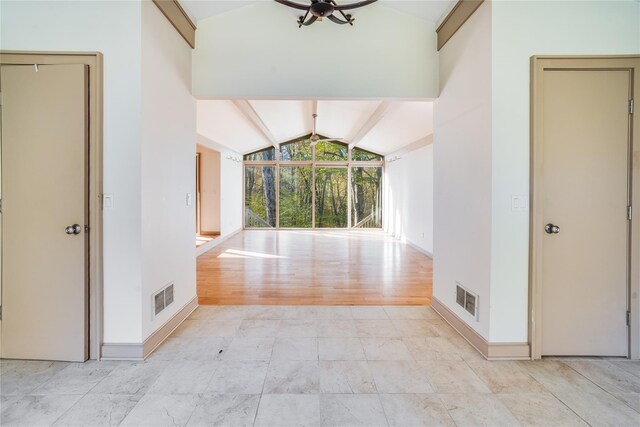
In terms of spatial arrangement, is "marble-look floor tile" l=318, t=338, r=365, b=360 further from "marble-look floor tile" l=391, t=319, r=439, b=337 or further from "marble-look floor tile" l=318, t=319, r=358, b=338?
"marble-look floor tile" l=391, t=319, r=439, b=337

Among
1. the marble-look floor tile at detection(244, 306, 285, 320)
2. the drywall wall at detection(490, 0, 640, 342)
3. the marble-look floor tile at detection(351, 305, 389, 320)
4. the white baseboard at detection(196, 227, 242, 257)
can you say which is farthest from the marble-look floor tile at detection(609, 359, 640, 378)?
the white baseboard at detection(196, 227, 242, 257)

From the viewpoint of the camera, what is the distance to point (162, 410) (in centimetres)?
168

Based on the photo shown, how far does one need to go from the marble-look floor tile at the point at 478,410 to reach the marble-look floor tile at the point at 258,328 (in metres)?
1.49

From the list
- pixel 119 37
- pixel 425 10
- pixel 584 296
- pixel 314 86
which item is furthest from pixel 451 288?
pixel 119 37

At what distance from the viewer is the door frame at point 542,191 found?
7.18 feet

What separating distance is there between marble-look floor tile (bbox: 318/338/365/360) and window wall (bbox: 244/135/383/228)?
7.89 m

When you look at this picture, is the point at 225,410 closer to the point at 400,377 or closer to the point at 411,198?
the point at 400,377

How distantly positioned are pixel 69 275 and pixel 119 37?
182cm

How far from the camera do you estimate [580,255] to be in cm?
225

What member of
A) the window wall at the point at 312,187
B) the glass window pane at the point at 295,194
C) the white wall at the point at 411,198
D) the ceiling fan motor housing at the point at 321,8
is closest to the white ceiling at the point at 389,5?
the ceiling fan motor housing at the point at 321,8

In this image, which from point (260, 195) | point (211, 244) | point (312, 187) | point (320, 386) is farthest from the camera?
point (260, 195)

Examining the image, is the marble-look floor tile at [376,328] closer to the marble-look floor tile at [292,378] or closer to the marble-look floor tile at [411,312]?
the marble-look floor tile at [411,312]

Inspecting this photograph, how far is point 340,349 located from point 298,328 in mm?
532

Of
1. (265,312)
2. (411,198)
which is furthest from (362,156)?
(265,312)
